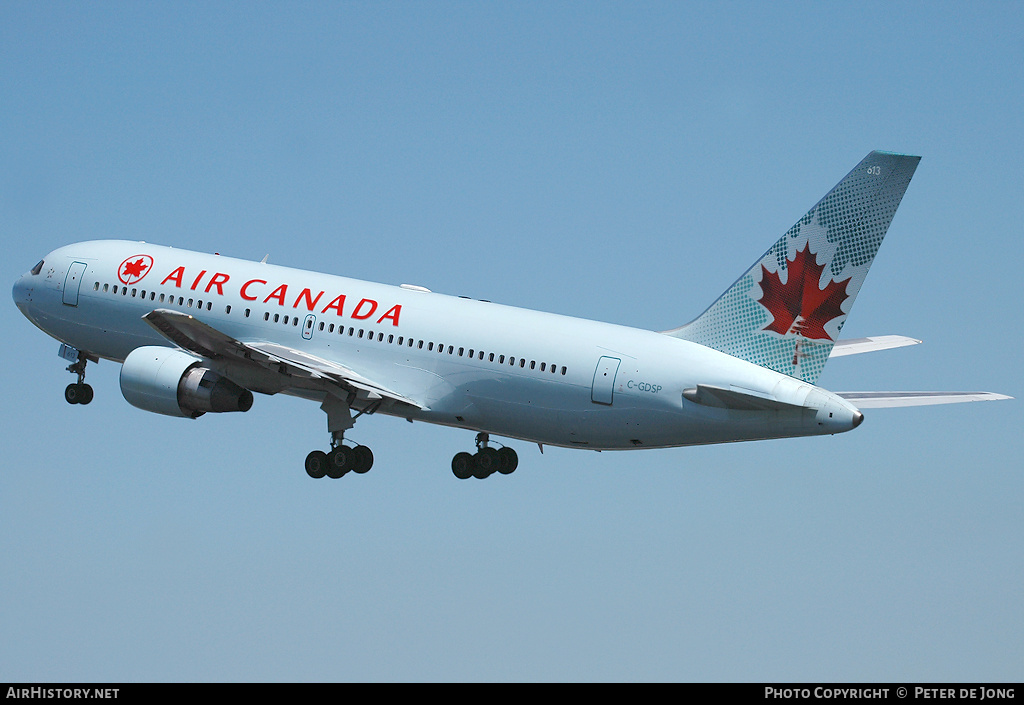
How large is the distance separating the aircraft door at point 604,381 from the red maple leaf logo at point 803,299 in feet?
13.6

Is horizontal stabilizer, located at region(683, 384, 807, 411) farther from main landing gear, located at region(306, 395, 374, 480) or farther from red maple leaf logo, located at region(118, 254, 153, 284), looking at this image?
red maple leaf logo, located at region(118, 254, 153, 284)

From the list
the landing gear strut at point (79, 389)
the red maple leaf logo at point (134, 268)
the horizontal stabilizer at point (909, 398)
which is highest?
the red maple leaf logo at point (134, 268)

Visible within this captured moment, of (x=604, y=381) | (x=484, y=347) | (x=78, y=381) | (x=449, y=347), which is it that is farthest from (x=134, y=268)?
(x=604, y=381)

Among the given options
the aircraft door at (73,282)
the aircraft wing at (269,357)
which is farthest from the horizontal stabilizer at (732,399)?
the aircraft door at (73,282)

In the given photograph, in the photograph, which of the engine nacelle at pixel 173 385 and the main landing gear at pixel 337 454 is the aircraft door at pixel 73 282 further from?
the main landing gear at pixel 337 454

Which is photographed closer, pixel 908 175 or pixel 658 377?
pixel 908 175

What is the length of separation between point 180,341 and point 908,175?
1979 centimetres

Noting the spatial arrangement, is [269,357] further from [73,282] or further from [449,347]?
[73,282]

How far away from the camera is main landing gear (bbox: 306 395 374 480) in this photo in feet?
139

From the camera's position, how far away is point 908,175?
3550 centimetres

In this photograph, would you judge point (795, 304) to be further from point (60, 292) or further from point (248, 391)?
point (60, 292)

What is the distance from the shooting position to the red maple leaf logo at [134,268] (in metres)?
44.8

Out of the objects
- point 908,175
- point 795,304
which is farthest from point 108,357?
point 908,175

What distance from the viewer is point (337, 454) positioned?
4228 centimetres
